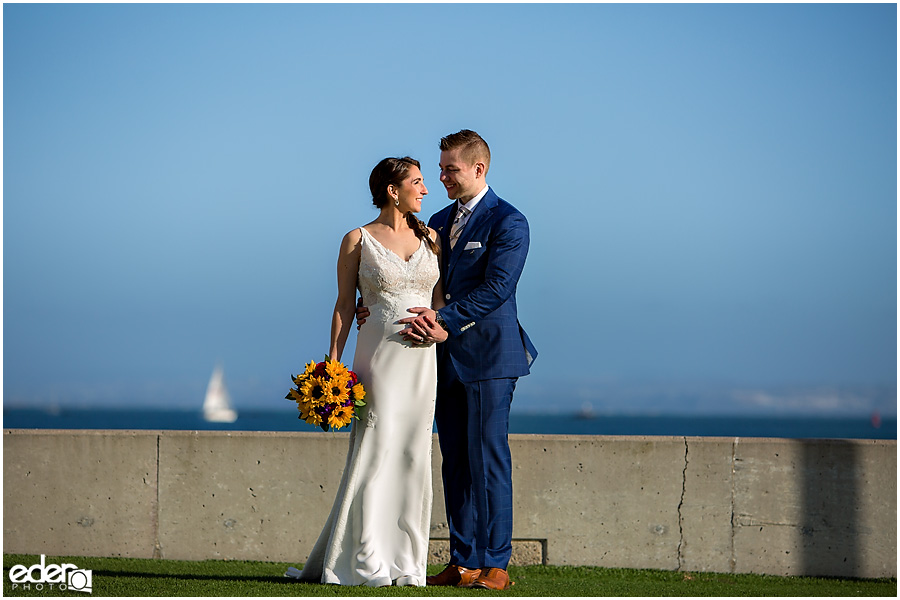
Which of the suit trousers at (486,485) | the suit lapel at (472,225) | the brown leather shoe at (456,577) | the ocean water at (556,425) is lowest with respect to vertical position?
the ocean water at (556,425)

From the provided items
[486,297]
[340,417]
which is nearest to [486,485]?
[340,417]

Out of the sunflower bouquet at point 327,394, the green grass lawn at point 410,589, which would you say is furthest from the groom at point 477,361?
the sunflower bouquet at point 327,394

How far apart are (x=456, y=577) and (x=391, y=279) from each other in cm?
138

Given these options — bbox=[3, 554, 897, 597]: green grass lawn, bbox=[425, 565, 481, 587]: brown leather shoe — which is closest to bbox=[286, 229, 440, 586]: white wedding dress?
bbox=[425, 565, 481, 587]: brown leather shoe

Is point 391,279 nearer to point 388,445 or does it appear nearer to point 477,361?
point 477,361

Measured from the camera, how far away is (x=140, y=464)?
593 centimetres

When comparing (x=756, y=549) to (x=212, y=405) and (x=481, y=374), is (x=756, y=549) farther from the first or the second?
(x=212, y=405)

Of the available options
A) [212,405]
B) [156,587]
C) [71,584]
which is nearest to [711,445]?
[156,587]

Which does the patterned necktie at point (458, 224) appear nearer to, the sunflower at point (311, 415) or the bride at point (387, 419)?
the bride at point (387, 419)

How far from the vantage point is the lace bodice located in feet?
15.5

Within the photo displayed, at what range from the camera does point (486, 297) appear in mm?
4652

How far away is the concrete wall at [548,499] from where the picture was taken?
223 inches

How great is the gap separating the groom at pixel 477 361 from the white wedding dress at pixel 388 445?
0.42ft

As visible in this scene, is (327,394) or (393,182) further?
(393,182)
